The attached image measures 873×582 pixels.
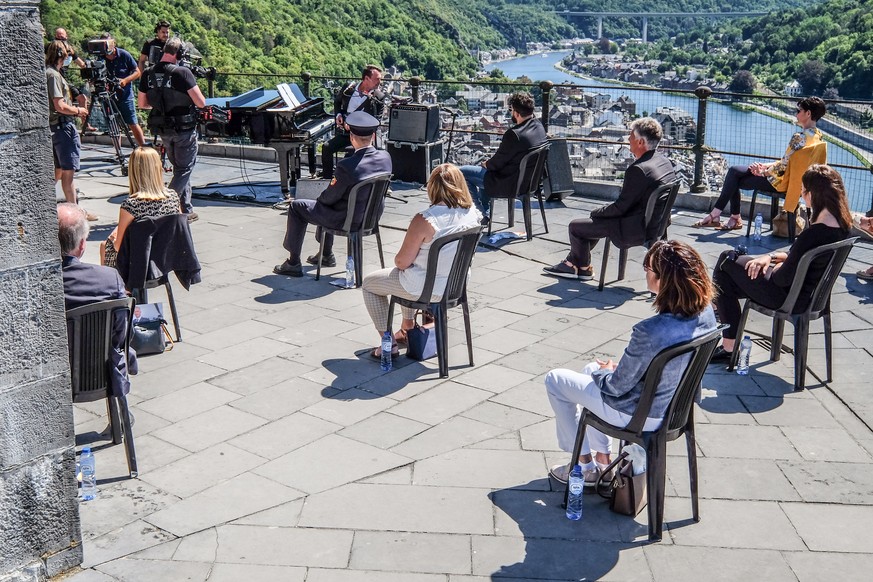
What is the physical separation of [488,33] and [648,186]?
58934mm

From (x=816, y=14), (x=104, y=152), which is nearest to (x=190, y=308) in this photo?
(x=104, y=152)

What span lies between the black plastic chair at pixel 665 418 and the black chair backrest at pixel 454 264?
1.70m

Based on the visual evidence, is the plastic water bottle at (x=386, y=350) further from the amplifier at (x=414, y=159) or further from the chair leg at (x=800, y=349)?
the amplifier at (x=414, y=159)

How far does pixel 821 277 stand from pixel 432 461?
2432 millimetres

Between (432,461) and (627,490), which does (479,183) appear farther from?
(627,490)

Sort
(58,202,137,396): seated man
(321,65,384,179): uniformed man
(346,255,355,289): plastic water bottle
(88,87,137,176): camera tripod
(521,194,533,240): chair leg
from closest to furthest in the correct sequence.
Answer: (58,202,137,396): seated man < (346,255,355,289): plastic water bottle < (521,194,533,240): chair leg < (321,65,384,179): uniformed man < (88,87,137,176): camera tripod

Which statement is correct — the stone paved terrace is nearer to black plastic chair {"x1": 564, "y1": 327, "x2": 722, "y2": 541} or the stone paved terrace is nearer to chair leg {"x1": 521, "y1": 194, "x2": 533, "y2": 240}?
black plastic chair {"x1": 564, "y1": 327, "x2": 722, "y2": 541}

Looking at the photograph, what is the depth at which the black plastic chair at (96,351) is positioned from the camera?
4188 mm

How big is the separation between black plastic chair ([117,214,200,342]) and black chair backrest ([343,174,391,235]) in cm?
130

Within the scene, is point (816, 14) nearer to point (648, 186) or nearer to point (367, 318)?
point (648, 186)

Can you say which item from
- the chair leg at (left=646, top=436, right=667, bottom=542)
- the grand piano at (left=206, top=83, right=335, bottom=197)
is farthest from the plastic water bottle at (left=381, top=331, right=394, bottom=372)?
the grand piano at (left=206, top=83, right=335, bottom=197)

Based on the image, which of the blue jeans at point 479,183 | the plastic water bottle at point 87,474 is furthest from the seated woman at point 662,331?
the blue jeans at point 479,183

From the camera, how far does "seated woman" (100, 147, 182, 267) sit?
5816 millimetres

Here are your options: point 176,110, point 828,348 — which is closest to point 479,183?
point 176,110
